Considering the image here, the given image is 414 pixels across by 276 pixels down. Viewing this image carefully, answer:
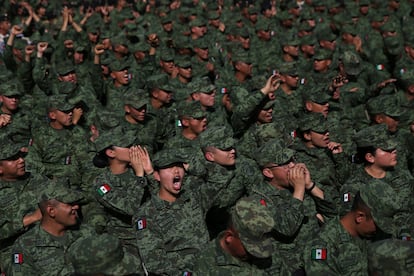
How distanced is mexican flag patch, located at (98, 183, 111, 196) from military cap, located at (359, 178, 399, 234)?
8.39 ft

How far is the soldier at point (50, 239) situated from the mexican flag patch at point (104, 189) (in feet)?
2.40

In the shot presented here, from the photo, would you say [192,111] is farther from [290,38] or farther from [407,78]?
[290,38]

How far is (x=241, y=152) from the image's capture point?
284 inches

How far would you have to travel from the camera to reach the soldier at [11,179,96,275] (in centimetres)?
445

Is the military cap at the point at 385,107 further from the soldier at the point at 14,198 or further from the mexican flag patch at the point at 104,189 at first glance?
the soldier at the point at 14,198

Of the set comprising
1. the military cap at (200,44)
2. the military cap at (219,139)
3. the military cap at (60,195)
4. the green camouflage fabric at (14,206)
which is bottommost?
the military cap at (200,44)

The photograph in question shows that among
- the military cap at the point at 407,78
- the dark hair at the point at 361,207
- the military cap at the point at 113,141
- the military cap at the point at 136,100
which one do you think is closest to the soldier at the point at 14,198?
the military cap at the point at 113,141

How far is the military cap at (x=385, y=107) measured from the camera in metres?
7.00

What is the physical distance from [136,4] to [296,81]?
10915 millimetres

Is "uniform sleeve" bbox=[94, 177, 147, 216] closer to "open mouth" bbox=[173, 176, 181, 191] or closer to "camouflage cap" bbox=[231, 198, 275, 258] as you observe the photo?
"open mouth" bbox=[173, 176, 181, 191]

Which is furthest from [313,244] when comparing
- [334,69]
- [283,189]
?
[334,69]

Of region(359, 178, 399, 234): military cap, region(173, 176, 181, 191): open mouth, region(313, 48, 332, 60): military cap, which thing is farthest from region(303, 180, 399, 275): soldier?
region(313, 48, 332, 60): military cap

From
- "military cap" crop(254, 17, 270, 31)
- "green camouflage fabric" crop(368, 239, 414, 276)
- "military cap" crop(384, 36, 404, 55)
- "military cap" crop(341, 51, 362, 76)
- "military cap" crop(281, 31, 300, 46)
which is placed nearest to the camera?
"green camouflage fabric" crop(368, 239, 414, 276)

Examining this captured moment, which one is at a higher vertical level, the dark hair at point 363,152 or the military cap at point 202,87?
the dark hair at point 363,152
